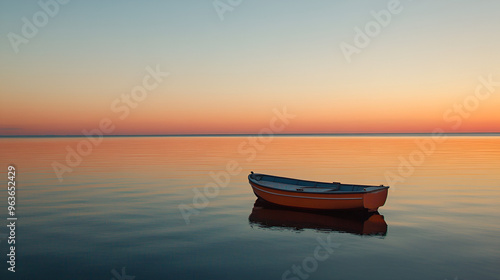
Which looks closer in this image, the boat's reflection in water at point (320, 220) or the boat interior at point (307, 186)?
the boat's reflection in water at point (320, 220)

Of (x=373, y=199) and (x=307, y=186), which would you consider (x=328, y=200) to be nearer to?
(x=373, y=199)

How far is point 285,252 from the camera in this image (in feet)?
52.1

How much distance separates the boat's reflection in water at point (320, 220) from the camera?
20125 millimetres

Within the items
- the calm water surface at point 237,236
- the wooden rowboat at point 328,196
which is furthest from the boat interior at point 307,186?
the calm water surface at point 237,236

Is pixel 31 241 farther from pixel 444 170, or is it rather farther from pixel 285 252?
pixel 444 170

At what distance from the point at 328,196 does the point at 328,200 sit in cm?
30

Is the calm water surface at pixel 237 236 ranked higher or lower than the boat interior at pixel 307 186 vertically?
lower

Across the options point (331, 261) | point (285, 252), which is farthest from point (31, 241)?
point (331, 261)

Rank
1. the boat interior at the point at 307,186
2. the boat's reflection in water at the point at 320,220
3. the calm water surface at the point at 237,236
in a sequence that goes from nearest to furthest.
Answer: the calm water surface at the point at 237,236, the boat's reflection in water at the point at 320,220, the boat interior at the point at 307,186

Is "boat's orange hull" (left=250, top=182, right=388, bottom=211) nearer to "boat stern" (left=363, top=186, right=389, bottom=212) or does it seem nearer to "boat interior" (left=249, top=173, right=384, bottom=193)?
"boat stern" (left=363, top=186, right=389, bottom=212)

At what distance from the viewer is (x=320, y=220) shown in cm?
2208

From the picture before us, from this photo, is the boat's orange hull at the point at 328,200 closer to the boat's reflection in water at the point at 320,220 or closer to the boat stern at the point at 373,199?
the boat stern at the point at 373,199

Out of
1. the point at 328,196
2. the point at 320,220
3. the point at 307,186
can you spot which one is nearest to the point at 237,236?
the point at 320,220

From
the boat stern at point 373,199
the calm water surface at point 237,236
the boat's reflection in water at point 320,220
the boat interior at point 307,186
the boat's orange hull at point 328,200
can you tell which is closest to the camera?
the calm water surface at point 237,236
